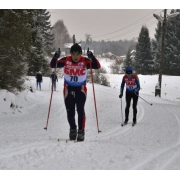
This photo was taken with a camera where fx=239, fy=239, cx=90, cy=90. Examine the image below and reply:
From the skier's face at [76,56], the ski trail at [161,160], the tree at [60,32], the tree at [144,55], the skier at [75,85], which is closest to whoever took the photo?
the ski trail at [161,160]

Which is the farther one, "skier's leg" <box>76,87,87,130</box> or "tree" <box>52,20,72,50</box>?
"tree" <box>52,20,72,50</box>

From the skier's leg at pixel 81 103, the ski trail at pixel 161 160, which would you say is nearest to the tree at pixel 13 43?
the skier's leg at pixel 81 103

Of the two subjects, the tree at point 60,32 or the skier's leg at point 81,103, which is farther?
the tree at point 60,32

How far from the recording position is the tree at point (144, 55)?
59.9 meters

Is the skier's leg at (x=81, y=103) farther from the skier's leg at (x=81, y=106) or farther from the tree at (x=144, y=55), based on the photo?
the tree at (x=144, y=55)

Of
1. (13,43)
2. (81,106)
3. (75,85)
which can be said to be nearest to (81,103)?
(81,106)

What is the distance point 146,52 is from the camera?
198 ft

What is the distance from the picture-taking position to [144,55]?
2377 inches

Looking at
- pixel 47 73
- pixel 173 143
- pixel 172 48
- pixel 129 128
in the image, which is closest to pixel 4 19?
pixel 129 128

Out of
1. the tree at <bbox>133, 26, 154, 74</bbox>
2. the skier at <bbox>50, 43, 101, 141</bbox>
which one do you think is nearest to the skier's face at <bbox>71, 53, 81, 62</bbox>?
the skier at <bbox>50, 43, 101, 141</bbox>

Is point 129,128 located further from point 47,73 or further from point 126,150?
point 47,73

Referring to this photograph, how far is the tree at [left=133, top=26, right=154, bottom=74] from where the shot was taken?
59.9 m

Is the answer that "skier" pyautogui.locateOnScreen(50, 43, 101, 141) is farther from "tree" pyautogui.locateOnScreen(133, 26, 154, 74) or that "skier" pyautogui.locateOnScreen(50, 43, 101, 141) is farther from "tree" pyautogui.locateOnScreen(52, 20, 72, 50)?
"tree" pyautogui.locateOnScreen(52, 20, 72, 50)

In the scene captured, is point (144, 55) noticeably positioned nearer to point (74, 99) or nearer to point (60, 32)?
point (60, 32)
